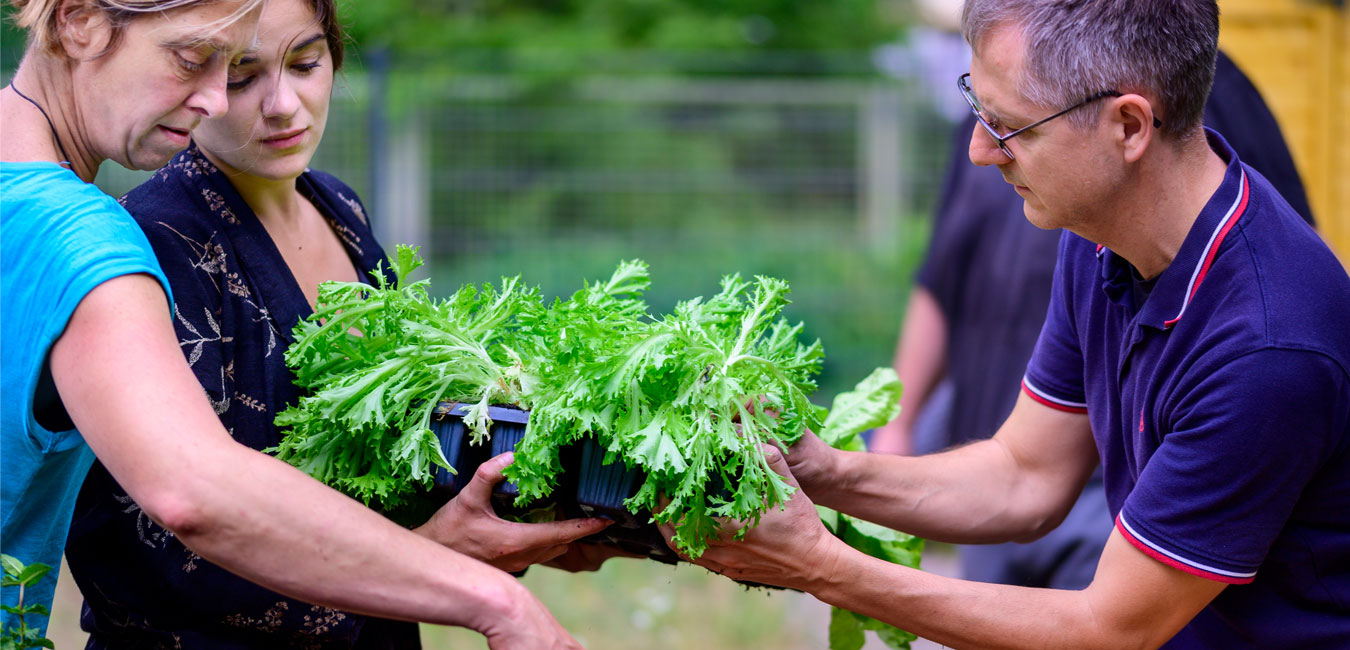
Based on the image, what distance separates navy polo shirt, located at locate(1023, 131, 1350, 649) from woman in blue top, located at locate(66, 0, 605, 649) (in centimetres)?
101

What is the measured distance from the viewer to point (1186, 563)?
189cm

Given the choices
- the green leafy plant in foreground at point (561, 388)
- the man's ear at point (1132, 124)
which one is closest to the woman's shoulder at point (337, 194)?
the green leafy plant in foreground at point (561, 388)

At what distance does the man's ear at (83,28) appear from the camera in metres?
1.72

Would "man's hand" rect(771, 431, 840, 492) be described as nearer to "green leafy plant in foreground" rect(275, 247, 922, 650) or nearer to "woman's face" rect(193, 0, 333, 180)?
"green leafy plant in foreground" rect(275, 247, 922, 650)

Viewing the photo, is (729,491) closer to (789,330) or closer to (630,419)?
(630,419)

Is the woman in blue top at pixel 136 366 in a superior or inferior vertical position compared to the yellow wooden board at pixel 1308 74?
inferior

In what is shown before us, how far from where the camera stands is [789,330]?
7.07 feet

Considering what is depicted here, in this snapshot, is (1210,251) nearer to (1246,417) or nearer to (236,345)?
(1246,417)

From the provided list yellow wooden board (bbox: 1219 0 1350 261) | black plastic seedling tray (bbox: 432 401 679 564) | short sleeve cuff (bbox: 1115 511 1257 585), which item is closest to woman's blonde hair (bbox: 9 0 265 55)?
black plastic seedling tray (bbox: 432 401 679 564)

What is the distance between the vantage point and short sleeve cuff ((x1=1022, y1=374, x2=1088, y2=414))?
2.42 meters

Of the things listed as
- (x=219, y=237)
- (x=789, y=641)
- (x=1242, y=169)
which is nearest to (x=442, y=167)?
(x=789, y=641)

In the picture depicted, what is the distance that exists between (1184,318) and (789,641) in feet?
11.6

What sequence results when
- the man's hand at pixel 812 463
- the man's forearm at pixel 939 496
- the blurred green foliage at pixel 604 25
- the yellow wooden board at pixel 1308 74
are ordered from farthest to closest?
1. the blurred green foliage at pixel 604 25
2. the yellow wooden board at pixel 1308 74
3. the man's forearm at pixel 939 496
4. the man's hand at pixel 812 463

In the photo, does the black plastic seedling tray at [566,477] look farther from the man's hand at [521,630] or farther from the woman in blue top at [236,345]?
the man's hand at [521,630]
